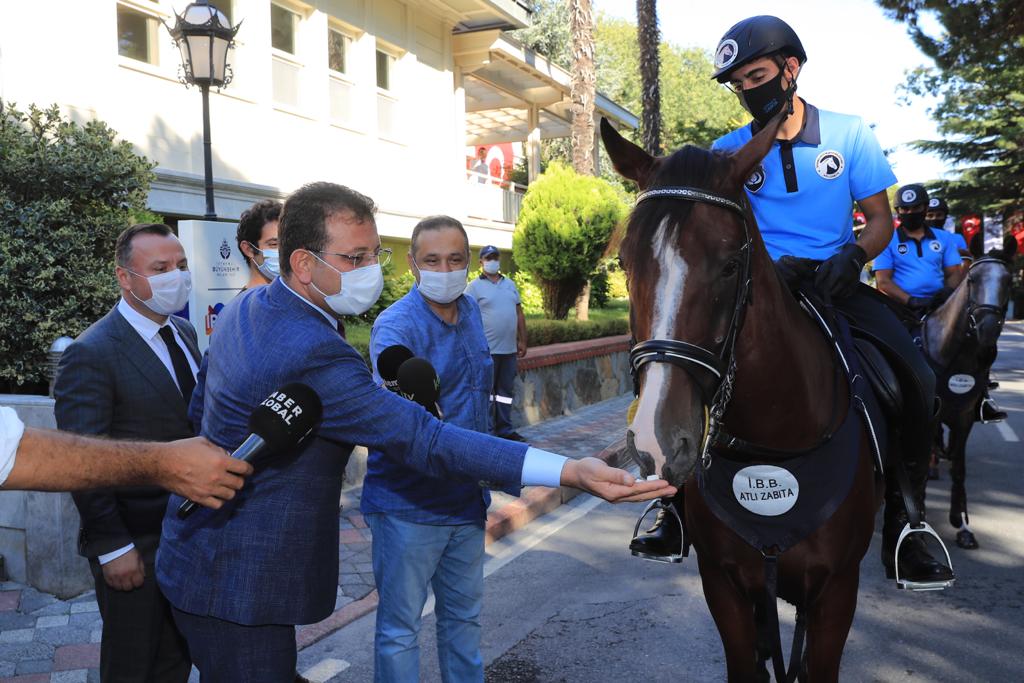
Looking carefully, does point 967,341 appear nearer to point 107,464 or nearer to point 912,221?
point 912,221

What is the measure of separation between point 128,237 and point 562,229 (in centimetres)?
1308

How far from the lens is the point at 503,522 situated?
696 cm

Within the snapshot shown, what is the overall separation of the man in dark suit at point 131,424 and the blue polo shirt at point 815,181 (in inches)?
95.1

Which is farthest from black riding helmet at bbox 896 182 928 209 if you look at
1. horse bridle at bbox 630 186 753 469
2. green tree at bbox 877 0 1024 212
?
green tree at bbox 877 0 1024 212

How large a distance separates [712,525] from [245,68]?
1267 cm

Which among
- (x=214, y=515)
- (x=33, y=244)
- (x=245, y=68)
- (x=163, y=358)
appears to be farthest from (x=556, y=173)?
(x=214, y=515)

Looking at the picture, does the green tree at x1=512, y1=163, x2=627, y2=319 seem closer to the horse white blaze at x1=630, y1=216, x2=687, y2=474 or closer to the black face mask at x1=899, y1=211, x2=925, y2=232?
the black face mask at x1=899, y1=211, x2=925, y2=232

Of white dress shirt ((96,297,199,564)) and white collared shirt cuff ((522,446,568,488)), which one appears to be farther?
white dress shirt ((96,297,199,564))

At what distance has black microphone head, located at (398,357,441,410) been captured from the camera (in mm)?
2766

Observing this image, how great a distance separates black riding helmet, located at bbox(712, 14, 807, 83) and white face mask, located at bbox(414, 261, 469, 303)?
135 cm

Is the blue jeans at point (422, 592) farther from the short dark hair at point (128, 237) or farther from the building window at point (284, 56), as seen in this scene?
the building window at point (284, 56)

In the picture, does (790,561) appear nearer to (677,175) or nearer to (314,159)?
(677,175)

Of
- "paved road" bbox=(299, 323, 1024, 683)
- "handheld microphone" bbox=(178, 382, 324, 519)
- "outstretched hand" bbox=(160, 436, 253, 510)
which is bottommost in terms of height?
"paved road" bbox=(299, 323, 1024, 683)

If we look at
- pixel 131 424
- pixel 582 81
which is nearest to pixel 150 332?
pixel 131 424
